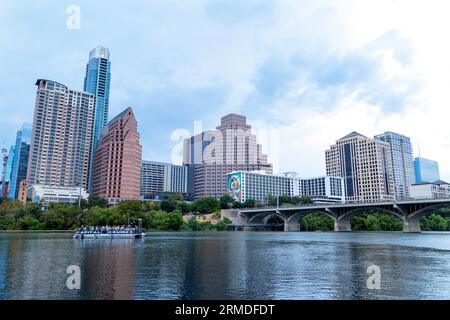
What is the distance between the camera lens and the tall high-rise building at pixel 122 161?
14450cm

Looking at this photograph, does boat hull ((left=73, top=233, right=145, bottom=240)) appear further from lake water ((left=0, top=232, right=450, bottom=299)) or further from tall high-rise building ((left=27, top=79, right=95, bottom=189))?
tall high-rise building ((left=27, top=79, right=95, bottom=189))

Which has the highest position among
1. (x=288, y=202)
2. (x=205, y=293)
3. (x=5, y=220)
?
(x=288, y=202)

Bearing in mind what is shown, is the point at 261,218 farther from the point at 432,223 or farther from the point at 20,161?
the point at 20,161

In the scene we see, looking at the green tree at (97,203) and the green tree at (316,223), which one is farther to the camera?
the green tree at (97,203)

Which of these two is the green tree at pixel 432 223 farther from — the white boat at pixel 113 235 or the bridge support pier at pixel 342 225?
the white boat at pixel 113 235

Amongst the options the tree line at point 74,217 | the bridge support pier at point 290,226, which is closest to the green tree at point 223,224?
the tree line at point 74,217

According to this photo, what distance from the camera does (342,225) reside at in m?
104

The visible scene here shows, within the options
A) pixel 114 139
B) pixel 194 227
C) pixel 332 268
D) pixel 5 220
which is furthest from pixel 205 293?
pixel 114 139

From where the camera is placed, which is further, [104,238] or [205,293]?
[104,238]

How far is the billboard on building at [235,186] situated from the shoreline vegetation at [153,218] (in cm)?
2055
